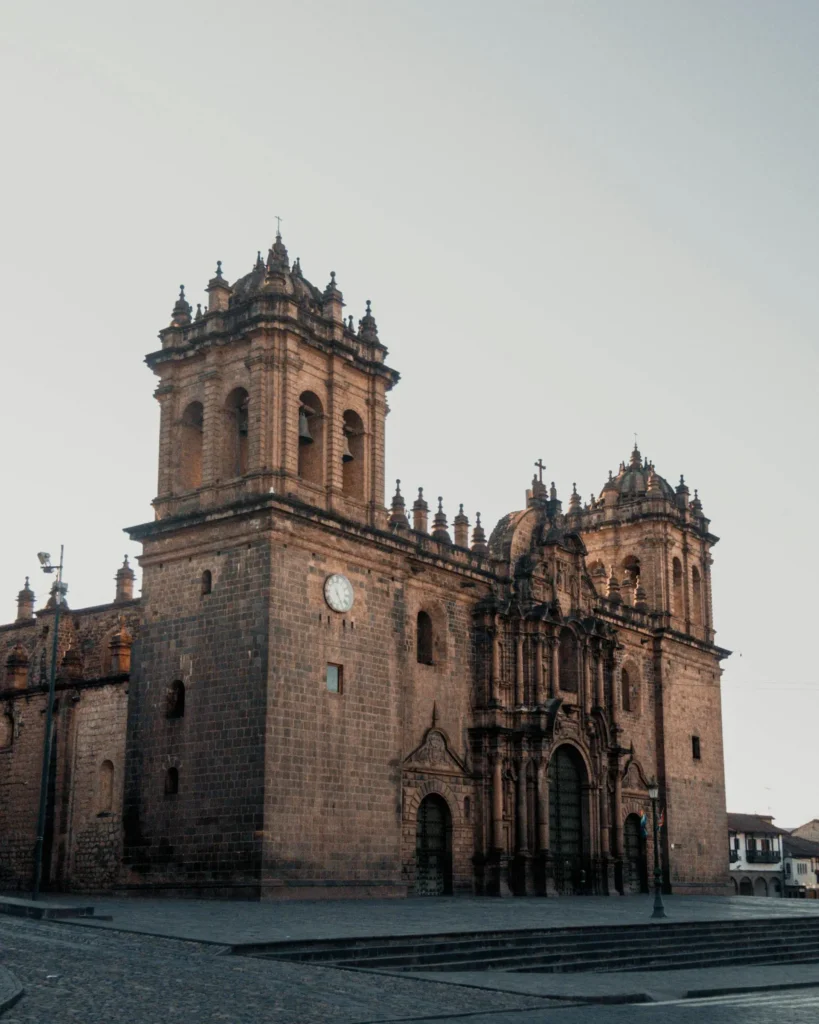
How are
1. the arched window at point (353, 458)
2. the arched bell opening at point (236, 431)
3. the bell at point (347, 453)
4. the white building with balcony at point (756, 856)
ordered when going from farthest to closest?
1. the white building with balcony at point (756, 856)
2. the arched window at point (353, 458)
3. the bell at point (347, 453)
4. the arched bell opening at point (236, 431)

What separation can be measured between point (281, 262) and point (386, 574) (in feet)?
25.1

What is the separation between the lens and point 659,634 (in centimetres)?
4247

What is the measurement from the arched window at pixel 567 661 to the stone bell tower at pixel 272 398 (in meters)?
8.86

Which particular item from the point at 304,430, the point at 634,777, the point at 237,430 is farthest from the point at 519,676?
Result: the point at 237,430

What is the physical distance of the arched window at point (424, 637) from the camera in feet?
107

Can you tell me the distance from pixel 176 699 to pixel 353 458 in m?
7.05

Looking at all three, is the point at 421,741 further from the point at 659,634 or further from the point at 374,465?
the point at 659,634

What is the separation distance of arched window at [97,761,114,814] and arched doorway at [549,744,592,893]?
1192 centimetres

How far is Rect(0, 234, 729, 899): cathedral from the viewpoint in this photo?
26859 mm

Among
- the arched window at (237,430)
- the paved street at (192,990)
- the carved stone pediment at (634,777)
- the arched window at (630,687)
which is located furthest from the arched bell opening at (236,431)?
the arched window at (630,687)

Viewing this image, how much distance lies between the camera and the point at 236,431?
29766 millimetres

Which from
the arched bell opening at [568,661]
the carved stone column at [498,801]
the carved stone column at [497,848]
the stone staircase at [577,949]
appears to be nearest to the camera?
the stone staircase at [577,949]

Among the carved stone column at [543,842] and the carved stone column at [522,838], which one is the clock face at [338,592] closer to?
the carved stone column at [522,838]

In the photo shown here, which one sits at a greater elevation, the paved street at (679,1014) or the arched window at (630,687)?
the arched window at (630,687)
